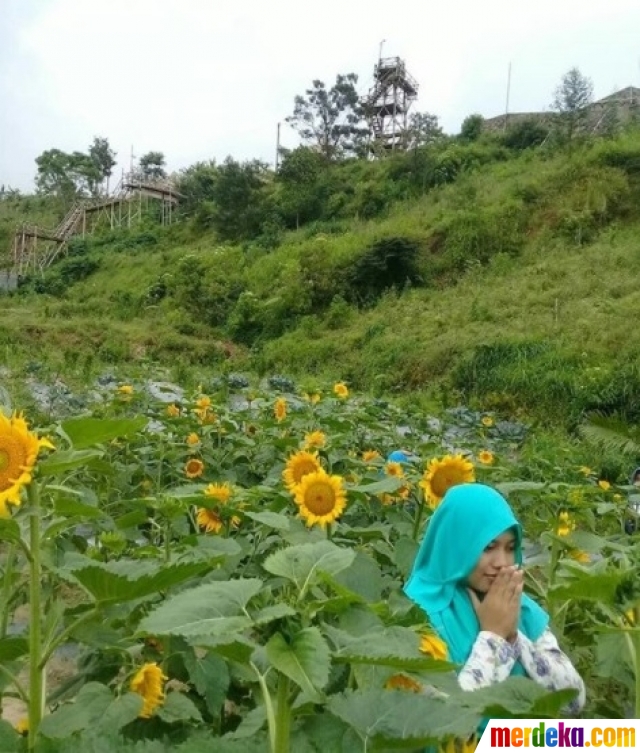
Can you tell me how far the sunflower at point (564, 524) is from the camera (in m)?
1.93

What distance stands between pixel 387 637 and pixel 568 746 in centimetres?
21

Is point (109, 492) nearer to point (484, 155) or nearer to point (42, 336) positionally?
point (42, 336)

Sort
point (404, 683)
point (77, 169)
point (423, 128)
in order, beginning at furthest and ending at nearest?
1. point (77, 169)
2. point (423, 128)
3. point (404, 683)

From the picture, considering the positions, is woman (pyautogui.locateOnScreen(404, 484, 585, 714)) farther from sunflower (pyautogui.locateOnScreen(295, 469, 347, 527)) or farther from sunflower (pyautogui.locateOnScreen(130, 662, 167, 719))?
sunflower (pyautogui.locateOnScreen(130, 662, 167, 719))

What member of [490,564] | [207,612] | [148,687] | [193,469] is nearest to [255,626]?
[207,612]

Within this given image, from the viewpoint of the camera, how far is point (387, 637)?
72 centimetres

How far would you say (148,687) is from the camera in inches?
39.1

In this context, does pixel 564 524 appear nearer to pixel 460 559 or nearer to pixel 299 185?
pixel 460 559

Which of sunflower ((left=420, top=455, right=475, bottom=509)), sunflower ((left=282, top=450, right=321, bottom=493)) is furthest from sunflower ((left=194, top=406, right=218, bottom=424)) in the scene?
sunflower ((left=420, top=455, right=475, bottom=509))

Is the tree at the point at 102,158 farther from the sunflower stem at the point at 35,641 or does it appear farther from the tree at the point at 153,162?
the sunflower stem at the point at 35,641

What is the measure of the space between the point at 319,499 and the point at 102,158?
3432 centimetres

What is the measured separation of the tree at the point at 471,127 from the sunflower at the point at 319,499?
74.9 feet

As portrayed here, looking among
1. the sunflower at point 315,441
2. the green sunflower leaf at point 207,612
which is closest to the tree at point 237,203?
the sunflower at point 315,441

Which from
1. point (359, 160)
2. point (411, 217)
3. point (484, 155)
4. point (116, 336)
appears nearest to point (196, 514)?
point (116, 336)
